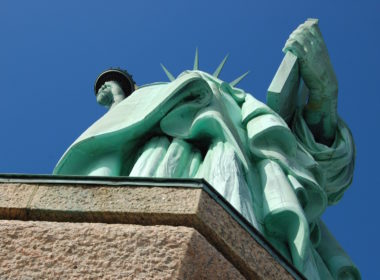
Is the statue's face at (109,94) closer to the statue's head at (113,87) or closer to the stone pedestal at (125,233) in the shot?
the statue's head at (113,87)

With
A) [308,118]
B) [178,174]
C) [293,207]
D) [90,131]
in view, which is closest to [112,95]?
[308,118]

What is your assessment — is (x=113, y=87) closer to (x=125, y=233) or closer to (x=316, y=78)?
(x=316, y=78)

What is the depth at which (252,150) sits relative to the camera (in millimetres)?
6031

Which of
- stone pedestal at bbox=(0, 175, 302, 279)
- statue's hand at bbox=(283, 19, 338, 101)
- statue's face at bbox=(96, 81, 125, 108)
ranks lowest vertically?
stone pedestal at bbox=(0, 175, 302, 279)

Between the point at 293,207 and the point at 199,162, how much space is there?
0.89 metres

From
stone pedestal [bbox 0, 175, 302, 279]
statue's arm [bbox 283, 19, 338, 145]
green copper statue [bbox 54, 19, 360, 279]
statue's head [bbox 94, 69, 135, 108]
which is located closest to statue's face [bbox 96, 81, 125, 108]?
statue's head [bbox 94, 69, 135, 108]

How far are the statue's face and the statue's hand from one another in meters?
1.85

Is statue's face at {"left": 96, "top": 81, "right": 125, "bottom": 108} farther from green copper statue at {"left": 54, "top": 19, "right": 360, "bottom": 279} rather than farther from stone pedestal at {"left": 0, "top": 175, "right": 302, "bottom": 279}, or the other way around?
stone pedestal at {"left": 0, "top": 175, "right": 302, "bottom": 279}

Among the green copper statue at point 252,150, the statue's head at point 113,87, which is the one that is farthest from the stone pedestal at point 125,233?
the statue's head at point 113,87

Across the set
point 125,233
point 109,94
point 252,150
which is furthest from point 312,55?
point 125,233

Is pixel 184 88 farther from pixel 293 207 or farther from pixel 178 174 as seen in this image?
pixel 293 207

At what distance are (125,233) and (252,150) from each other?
2.89 m

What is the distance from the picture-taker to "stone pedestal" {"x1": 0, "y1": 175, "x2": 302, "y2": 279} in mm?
3092

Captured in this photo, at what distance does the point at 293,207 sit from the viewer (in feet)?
16.4
